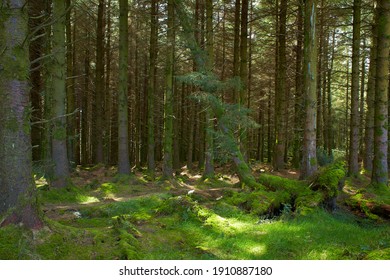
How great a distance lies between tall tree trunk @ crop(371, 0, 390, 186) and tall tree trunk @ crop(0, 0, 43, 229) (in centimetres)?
1172

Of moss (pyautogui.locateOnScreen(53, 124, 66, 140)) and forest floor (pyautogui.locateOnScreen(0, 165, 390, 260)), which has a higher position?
moss (pyautogui.locateOnScreen(53, 124, 66, 140))

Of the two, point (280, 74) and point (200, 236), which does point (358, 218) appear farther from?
point (280, 74)

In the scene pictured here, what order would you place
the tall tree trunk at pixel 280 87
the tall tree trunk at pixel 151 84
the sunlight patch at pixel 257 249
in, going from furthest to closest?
1. the tall tree trunk at pixel 280 87
2. the tall tree trunk at pixel 151 84
3. the sunlight patch at pixel 257 249

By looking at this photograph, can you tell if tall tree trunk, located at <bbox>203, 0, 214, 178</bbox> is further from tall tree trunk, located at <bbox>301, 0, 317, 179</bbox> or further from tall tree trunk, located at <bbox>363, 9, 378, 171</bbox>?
tall tree trunk, located at <bbox>363, 9, 378, 171</bbox>

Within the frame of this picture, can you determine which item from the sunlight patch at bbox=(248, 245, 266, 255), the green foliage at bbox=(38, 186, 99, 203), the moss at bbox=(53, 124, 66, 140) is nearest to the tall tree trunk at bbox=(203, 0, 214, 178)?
the green foliage at bbox=(38, 186, 99, 203)

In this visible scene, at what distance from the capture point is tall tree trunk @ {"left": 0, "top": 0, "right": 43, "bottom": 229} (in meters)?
5.21

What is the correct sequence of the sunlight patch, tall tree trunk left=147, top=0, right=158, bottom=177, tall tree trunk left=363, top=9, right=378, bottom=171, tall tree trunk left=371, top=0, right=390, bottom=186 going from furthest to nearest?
tall tree trunk left=147, top=0, right=158, bottom=177, tall tree trunk left=363, top=9, right=378, bottom=171, tall tree trunk left=371, top=0, right=390, bottom=186, the sunlight patch

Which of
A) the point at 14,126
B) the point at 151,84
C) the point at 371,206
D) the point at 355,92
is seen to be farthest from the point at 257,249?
the point at 151,84

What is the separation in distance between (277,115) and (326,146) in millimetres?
11372

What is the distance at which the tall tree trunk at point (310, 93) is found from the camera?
11344 millimetres

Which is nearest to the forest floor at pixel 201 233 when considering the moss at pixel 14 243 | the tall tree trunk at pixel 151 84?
the moss at pixel 14 243

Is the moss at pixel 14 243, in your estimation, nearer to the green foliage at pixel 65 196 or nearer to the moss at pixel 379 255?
the moss at pixel 379 255

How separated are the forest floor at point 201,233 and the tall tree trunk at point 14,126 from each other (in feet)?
1.10
